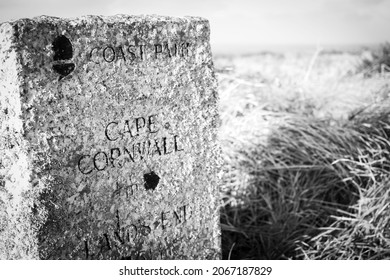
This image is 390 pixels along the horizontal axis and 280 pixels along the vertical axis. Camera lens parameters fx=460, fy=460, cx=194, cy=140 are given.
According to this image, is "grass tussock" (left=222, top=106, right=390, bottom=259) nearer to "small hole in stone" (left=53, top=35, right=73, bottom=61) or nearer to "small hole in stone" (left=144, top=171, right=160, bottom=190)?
"small hole in stone" (left=144, top=171, right=160, bottom=190)

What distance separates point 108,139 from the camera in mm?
1364

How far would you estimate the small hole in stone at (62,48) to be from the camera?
1229 mm

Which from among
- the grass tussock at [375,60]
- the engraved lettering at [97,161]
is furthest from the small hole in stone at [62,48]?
the grass tussock at [375,60]

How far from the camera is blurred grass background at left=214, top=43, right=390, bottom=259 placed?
1.88 m

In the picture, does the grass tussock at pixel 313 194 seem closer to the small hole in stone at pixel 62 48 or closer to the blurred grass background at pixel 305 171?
the blurred grass background at pixel 305 171

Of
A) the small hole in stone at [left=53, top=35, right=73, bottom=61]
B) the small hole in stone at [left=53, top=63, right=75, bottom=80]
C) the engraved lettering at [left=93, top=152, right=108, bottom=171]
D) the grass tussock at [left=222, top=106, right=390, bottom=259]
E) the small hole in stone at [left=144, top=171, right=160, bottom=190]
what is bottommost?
the grass tussock at [left=222, top=106, right=390, bottom=259]

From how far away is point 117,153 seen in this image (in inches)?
54.8

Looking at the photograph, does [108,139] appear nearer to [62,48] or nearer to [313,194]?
[62,48]

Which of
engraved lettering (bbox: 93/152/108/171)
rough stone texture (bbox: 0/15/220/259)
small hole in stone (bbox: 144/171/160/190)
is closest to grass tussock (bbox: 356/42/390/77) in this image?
rough stone texture (bbox: 0/15/220/259)

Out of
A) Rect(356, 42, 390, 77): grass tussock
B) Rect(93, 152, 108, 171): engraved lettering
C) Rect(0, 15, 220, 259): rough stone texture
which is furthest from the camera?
Rect(356, 42, 390, 77): grass tussock

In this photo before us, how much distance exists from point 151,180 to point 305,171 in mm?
974
